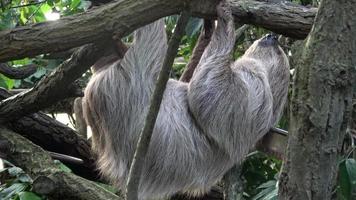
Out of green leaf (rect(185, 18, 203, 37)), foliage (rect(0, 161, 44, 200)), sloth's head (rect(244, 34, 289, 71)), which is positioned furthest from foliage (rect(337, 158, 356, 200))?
foliage (rect(0, 161, 44, 200))

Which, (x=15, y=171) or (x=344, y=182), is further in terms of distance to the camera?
(x=15, y=171)

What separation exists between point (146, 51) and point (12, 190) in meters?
1.46

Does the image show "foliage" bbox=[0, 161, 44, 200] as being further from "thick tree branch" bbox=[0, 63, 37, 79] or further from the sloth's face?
the sloth's face

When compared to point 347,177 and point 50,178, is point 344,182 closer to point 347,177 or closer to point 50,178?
point 347,177

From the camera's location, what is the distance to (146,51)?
456cm

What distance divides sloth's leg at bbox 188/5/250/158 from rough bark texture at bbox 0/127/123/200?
1.18 m

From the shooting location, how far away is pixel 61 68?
14.1 feet

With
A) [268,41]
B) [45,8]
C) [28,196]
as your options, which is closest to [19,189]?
[28,196]

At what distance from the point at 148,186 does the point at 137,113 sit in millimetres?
669

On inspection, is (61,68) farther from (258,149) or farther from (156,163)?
(258,149)

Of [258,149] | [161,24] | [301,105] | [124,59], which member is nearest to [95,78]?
[124,59]

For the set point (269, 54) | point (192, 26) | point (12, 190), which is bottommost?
point (12, 190)

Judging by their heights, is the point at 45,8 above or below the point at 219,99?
above

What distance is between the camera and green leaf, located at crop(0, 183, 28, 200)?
3876 mm
